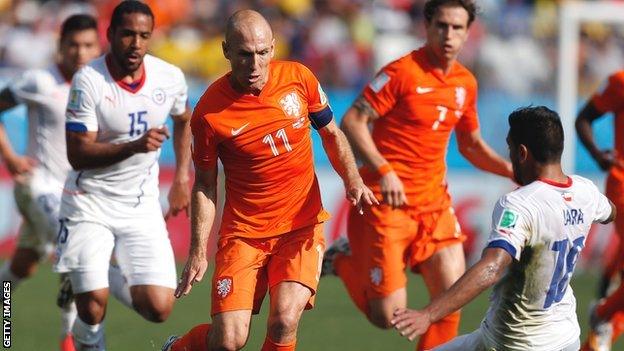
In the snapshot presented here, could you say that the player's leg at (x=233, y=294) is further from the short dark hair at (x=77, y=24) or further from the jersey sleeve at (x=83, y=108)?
the short dark hair at (x=77, y=24)

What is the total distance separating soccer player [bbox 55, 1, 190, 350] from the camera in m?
8.55

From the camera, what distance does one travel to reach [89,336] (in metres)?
8.71

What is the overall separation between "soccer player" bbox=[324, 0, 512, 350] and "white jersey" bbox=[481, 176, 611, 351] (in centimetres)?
237

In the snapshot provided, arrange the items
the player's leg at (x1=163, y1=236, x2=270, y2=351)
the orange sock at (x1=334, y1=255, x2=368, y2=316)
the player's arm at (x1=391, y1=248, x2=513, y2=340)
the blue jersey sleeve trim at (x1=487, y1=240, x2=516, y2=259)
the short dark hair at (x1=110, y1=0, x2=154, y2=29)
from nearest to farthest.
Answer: the player's arm at (x1=391, y1=248, x2=513, y2=340) < the blue jersey sleeve trim at (x1=487, y1=240, x2=516, y2=259) < the player's leg at (x1=163, y1=236, x2=270, y2=351) < the short dark hair at (x1=110, y1=0, x2=154, y2=29) < the orange sock at (x1=334, y1=255, x2=368, y2=316)

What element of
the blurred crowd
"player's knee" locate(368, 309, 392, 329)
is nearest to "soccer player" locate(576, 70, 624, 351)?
"player's knee" locate(368, 309, 392, 329)

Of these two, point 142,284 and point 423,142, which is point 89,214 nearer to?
point 142,284

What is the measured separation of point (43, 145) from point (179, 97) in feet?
6.36

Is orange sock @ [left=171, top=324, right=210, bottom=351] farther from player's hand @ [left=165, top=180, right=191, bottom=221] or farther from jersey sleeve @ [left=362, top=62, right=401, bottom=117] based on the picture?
jersey sleeve @ [left=362, top=62, right=401, bottom=117]

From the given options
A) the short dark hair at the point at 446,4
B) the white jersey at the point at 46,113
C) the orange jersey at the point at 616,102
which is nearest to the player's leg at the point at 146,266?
the white jersey at the point at 46,113

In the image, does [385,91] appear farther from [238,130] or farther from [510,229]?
[510,229]

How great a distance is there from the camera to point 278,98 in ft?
24.8

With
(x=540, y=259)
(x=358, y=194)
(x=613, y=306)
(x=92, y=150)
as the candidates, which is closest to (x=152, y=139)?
(x=92, y=150)

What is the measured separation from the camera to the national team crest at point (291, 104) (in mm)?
7586

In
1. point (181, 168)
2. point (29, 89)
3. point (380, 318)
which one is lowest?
point (380, 318)
